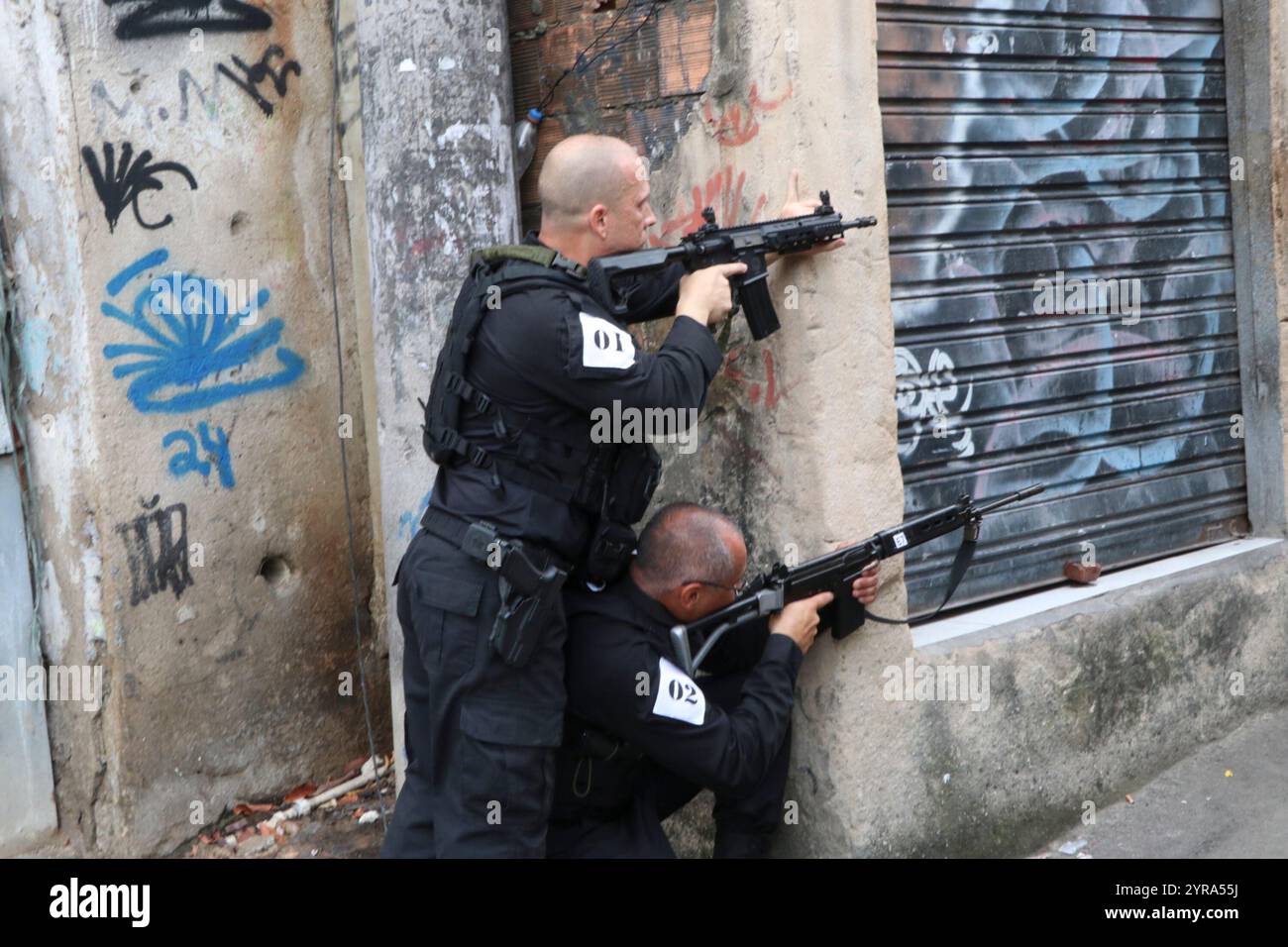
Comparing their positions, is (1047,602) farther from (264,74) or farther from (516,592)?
(264,74)

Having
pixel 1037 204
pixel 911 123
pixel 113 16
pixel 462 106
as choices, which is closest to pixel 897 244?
pixel 911 123

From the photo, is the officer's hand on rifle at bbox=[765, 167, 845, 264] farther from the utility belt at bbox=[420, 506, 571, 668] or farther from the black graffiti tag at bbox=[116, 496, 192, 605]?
the black graffiti tag at bbox=[116, 496, 192, 605]

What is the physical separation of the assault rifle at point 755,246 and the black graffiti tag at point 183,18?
1.78 m

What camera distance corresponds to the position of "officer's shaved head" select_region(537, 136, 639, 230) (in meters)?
3.02

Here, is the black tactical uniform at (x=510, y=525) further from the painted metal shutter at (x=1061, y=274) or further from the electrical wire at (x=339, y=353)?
the electrical wire at (x=339, y=353)

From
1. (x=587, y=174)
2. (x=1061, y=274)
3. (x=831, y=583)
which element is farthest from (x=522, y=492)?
(x=1061, y=274)

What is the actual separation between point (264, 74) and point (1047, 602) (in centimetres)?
287

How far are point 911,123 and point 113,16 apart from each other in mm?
2281

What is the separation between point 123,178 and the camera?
393 cm

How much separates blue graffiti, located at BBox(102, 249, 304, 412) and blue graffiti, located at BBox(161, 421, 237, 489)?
0.08 m

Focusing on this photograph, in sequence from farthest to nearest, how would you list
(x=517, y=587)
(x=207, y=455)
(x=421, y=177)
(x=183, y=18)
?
(x=207, y=455) < (x=183, y=18) < (x=421, y=177) < (x=517, y=587)

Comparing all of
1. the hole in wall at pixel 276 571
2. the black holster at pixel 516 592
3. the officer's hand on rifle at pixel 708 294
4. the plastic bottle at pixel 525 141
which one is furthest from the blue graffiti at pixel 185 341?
the officer's hand on rifle at pixel 708 294

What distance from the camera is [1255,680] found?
4430 millimetres
